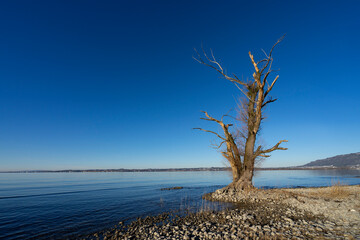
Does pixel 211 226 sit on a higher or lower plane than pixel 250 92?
lower

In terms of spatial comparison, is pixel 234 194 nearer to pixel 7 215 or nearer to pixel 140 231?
pixel 140 231

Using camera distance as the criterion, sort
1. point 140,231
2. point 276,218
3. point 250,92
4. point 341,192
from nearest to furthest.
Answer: point 140,231, point 276,218, point 341,192, point 250,92

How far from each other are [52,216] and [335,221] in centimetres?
1683

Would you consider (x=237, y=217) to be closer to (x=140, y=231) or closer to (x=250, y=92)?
(x=140, y=231)

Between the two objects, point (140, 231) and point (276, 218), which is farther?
point (276, 218)

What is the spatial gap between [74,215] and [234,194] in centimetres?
1300

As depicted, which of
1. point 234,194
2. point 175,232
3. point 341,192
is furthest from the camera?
point 234,194

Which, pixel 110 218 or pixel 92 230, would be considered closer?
pixel 92 230

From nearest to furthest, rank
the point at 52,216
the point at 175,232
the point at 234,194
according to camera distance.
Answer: the point at 175,232
the point at 52,216
the point at 234,194

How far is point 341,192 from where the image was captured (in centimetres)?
1561

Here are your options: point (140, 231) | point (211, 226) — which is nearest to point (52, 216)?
point (140, 231)

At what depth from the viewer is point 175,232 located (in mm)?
7863

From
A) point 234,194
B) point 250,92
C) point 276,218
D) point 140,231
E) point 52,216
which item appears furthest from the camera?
point 250,92

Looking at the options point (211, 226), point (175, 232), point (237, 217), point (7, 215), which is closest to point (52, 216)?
point (7, 215)
